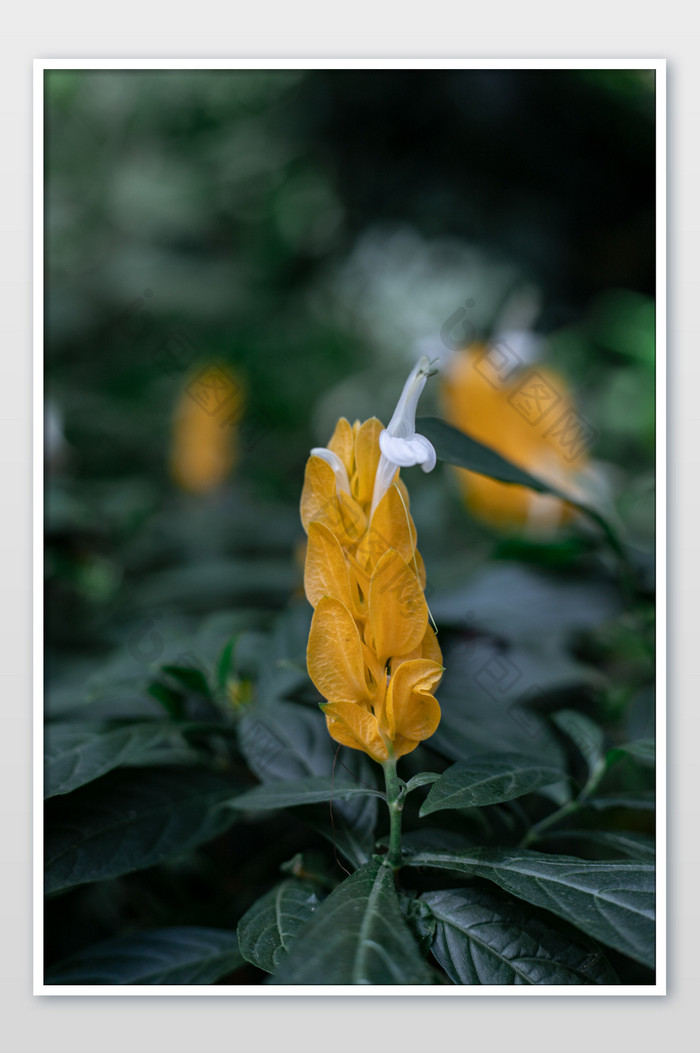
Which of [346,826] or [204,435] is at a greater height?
[204,435]

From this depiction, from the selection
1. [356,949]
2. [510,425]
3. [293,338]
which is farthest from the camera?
[293,338]

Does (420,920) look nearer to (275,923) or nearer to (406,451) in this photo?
(275,923)

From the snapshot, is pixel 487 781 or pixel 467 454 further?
pixel 467 454

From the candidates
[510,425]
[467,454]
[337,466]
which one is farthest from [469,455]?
[510,425]

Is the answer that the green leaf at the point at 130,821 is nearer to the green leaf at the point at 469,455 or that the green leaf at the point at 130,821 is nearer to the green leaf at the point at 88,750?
the green leaf at the point at 88,750

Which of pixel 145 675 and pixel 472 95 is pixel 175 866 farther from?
pixel 472 95

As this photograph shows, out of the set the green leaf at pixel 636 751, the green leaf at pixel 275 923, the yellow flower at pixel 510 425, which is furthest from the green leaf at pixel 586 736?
the yellow flower at pixel 510 425
